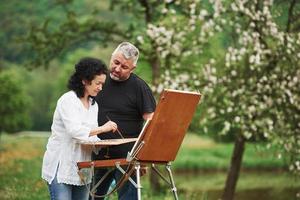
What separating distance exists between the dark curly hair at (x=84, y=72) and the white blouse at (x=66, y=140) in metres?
0.06

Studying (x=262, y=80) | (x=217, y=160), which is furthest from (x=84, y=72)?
(x=217, y=160)

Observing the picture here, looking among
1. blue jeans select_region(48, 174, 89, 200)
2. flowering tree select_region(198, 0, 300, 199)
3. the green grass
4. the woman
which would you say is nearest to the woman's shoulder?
the woman

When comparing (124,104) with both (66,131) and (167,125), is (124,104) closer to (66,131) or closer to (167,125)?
(66,131)

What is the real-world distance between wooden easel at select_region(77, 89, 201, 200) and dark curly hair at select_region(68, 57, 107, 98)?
65cm

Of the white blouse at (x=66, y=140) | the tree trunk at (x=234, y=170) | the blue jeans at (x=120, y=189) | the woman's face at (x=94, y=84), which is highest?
the woman's face at (x=94, y=84)

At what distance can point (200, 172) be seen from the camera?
30.0m

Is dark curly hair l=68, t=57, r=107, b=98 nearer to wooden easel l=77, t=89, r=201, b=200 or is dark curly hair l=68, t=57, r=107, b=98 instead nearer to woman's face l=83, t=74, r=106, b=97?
woman's face l=83, t=74, r=106, b=97

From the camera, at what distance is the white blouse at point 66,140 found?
7473 mm

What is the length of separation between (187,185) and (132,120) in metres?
16.9

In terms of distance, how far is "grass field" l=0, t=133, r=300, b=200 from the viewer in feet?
52.9

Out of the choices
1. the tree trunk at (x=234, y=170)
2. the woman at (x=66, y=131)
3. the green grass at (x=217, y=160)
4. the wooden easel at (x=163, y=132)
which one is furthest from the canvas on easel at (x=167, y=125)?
the green grass at (x=217, y=160)

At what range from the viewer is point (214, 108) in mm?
16734

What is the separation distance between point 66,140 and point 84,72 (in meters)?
0.61

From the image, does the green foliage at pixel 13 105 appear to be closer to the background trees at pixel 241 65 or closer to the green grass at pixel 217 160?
the green grass at pixel 217 160
